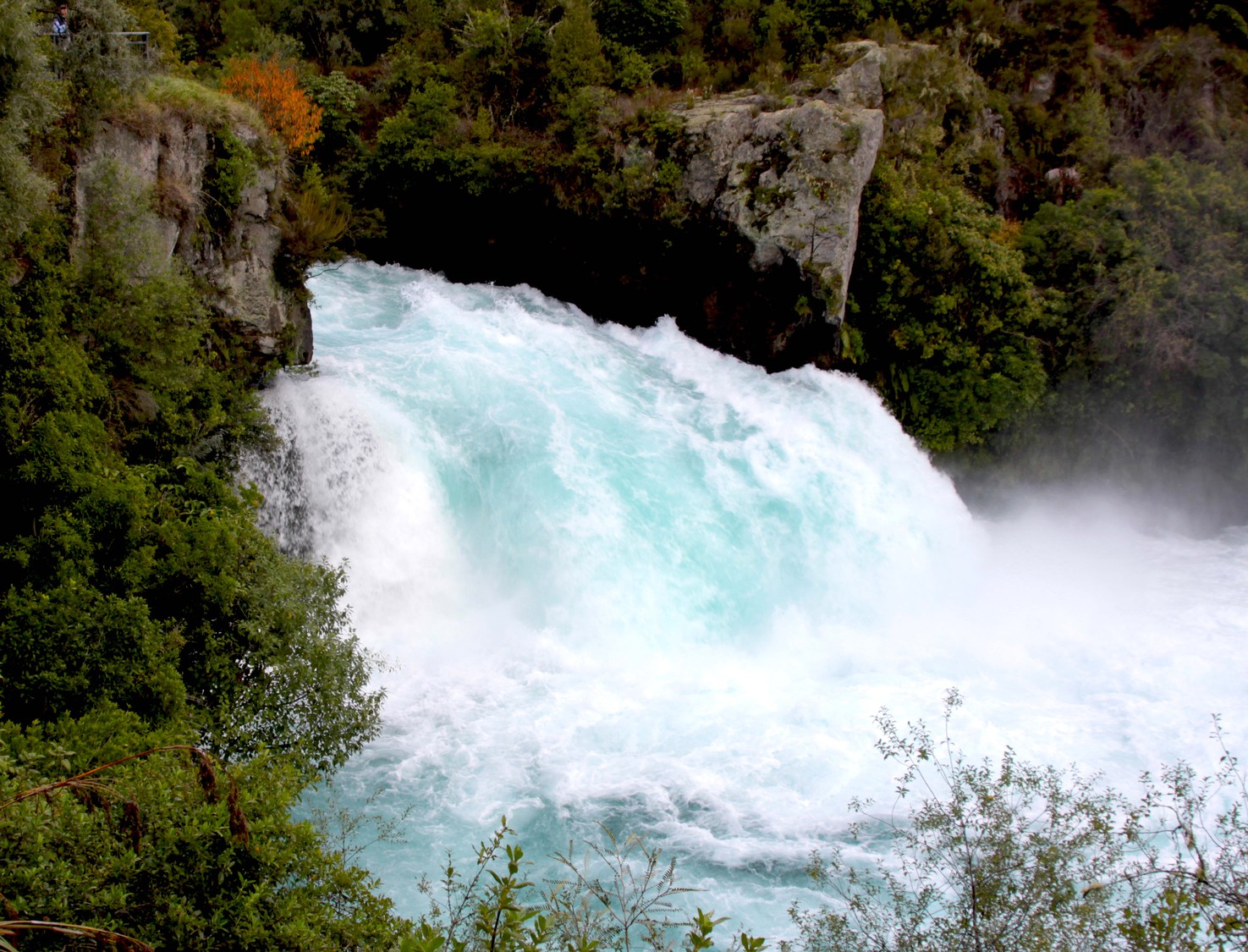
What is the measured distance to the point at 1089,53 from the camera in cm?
2366

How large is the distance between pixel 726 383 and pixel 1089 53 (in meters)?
14.5

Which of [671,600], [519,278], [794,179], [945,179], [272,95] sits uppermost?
[945,179]

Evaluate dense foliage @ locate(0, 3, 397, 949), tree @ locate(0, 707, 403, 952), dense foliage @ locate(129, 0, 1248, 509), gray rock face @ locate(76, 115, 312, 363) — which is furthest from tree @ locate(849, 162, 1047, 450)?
tree @ locate(0, 707, 403, 952)

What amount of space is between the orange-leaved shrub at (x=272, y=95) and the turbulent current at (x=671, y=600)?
3430 mm

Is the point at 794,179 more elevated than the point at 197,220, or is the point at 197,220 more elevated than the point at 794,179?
the point at 794,179

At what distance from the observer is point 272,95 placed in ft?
51.8

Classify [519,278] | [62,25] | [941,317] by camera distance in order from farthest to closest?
[519,278]
[941,317]
[62,25]

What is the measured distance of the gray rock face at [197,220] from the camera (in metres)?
11.1

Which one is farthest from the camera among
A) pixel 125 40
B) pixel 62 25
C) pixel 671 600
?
pixel 671 600

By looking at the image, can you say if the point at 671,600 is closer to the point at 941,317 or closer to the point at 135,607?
the point at 135,607

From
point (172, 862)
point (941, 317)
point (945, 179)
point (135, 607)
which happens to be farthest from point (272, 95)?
point (945, 179)

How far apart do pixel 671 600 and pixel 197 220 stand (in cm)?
878

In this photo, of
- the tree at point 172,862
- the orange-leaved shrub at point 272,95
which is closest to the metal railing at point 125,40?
the orange-leaved shrub at point 272,95

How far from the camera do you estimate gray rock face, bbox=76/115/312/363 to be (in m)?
11.1
